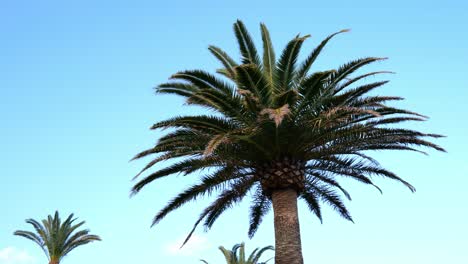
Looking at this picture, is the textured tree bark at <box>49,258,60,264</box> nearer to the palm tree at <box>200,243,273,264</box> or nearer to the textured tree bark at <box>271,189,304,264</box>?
the palm tree at <box>200,243,273,264</box>

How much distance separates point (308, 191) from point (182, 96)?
5.21 m

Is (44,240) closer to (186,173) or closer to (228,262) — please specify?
(228,262)

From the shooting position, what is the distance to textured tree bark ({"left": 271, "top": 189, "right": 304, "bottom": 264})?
1302 cm

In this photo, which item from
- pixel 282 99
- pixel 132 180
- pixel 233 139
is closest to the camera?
pixel 282 99

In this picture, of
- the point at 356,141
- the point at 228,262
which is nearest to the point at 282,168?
the point at 356,141

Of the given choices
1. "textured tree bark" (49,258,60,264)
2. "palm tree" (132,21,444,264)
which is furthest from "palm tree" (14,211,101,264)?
"palm tree" (132,21,444,264)

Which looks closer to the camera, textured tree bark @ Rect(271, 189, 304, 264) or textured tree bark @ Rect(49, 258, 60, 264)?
textured tree bark @ Rect(271, 189, 304, 264)

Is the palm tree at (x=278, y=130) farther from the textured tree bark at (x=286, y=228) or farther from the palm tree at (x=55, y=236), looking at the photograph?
the palm tree at (x=55, y=236)

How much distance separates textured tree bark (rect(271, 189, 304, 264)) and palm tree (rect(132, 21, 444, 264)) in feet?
0.08

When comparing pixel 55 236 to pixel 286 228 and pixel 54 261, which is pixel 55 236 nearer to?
pixel 54 261

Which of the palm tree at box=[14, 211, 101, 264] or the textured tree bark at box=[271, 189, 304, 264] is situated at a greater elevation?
the palm tree at box=[14, 211, 101, 264]

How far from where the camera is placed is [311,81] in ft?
42.5

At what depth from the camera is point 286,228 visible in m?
13.3

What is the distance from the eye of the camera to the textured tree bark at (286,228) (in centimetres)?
1302
